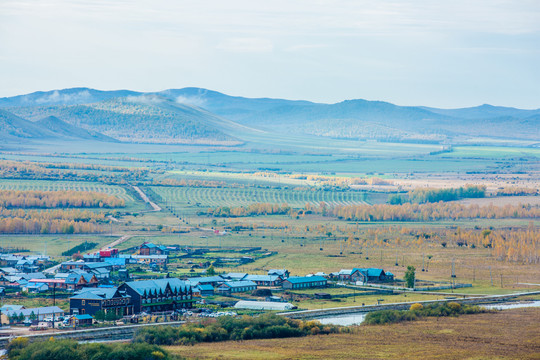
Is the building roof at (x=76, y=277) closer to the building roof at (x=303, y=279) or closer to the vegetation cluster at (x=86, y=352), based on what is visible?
the building roof at (x=303, y=279)

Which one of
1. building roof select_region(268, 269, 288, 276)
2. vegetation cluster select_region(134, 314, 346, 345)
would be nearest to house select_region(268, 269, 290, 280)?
building roof select_region(268, 269, 288, 276)

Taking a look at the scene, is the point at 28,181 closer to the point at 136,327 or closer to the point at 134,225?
the point at 134,225

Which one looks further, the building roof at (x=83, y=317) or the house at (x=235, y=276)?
the house at (x=235, y=276)

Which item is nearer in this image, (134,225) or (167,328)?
(167,328)

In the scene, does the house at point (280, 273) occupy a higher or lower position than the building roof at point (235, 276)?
lower

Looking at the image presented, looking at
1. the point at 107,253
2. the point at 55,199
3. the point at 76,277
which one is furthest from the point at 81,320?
the point at 55,199

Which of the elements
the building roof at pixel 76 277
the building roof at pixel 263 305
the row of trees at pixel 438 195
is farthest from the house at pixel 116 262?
the row of trees at pixel 438 195

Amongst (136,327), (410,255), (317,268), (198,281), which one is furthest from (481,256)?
(136,327)
